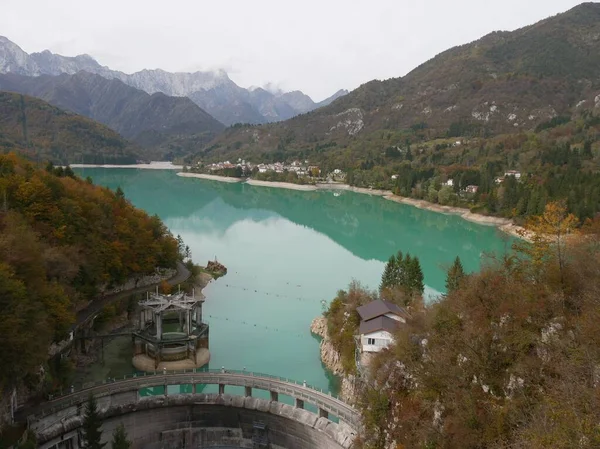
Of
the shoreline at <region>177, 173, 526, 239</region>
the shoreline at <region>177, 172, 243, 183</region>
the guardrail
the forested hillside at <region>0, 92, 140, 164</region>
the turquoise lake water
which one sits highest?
the forested hillside at <region>0, 92, 140, 164</region>

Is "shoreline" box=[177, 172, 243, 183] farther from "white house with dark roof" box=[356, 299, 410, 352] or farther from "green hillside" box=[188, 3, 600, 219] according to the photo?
"white house with dark roof" box=[356, 299, 410, 352]

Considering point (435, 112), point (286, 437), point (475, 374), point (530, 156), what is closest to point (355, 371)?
point (286, 437)

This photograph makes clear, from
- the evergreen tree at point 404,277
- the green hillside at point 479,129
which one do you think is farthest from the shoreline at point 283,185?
the evergreen tree at point 404,277

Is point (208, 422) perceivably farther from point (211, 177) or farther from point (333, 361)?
point (211, 177)

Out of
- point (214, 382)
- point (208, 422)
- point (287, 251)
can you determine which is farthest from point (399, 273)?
point (287, 251)

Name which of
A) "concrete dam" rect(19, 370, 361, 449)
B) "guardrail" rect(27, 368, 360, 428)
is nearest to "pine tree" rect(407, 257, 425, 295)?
→ "guardrail" rect(27, 368, 360, 428)

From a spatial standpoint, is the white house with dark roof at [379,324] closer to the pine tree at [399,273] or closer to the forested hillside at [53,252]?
the pine tree at [399,273]
